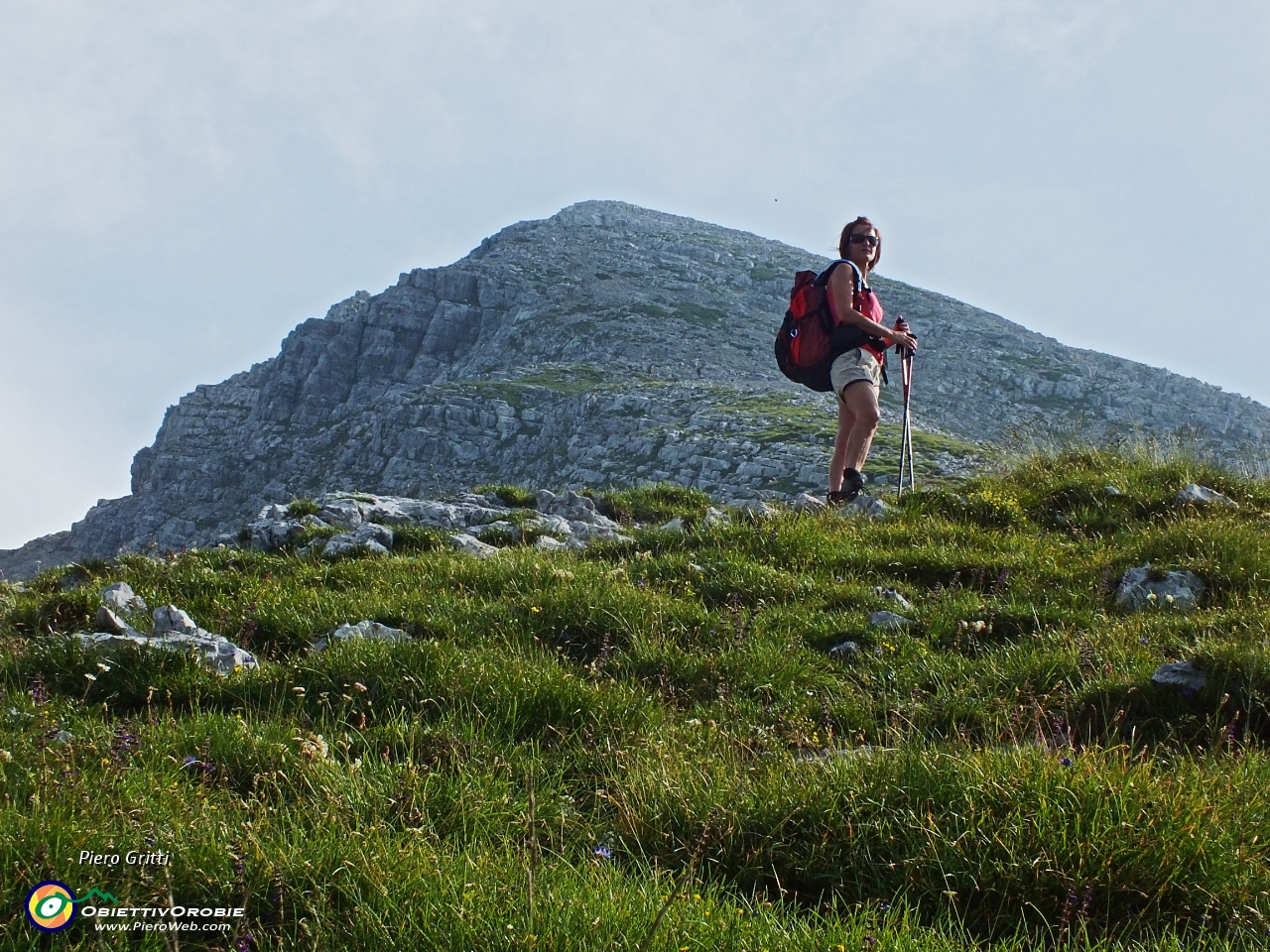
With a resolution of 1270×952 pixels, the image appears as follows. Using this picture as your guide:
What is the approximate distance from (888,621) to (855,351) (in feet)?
17.0

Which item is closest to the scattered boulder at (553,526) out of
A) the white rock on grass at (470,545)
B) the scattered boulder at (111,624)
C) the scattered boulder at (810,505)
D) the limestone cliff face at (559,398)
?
the white rock on grass at (470,545)

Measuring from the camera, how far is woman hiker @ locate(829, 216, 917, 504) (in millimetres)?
11133

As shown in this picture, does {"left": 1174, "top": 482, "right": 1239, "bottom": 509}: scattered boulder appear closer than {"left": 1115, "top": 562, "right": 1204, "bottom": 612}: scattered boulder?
No

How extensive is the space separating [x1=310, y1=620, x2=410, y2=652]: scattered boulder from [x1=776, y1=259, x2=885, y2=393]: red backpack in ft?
21.0

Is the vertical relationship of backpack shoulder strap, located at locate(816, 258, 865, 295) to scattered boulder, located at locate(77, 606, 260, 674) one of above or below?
above

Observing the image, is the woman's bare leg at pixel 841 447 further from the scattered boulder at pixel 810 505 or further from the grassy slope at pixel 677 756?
the grassy slope at pixel 677 756

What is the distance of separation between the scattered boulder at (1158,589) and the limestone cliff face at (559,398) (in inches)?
3120

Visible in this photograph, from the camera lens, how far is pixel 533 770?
430 cm

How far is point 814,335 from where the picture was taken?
37.8ft

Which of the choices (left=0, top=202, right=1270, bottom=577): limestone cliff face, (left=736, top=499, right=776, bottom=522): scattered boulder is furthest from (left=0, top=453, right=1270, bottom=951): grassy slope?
(left=0, top=202, right=1270, bottom=577): limestone cliff face

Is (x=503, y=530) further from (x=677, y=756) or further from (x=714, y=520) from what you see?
(x=677, y=756)

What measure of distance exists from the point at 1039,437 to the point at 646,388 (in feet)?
395

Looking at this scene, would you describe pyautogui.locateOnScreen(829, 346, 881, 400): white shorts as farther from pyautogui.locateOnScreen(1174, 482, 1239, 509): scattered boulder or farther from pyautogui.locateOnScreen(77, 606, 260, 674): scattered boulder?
pyautogui.locateOnScreen(77, 606, 260, 674): scattered boulder

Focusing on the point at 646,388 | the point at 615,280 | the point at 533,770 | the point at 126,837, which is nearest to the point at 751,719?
the point at 533,770
